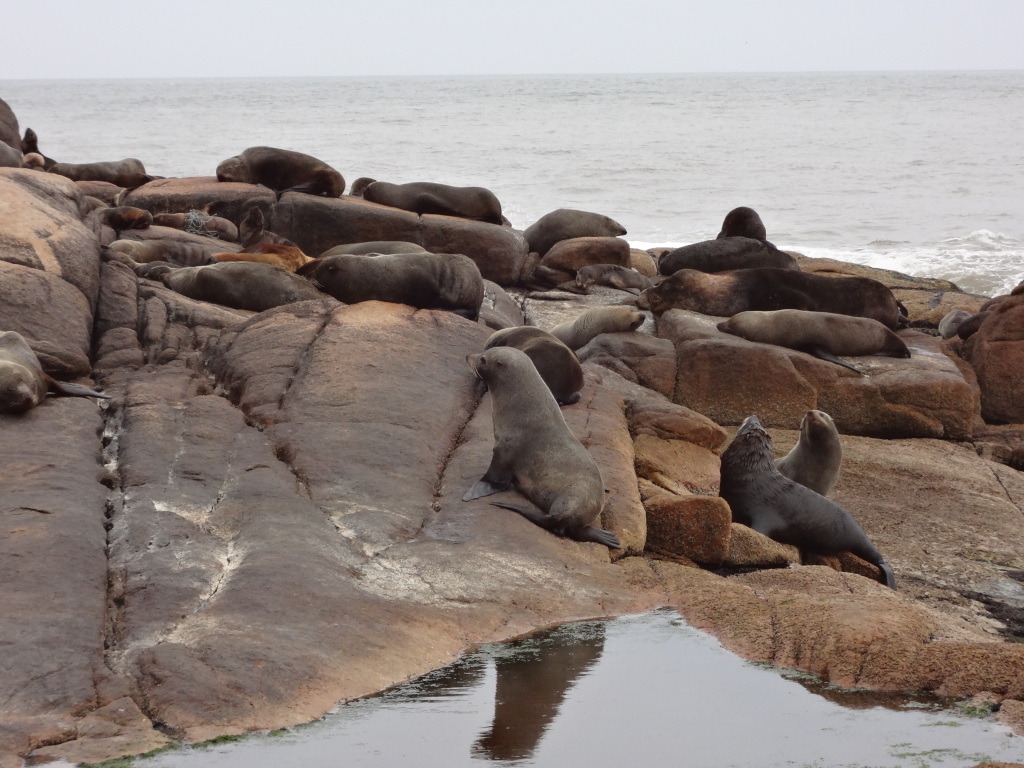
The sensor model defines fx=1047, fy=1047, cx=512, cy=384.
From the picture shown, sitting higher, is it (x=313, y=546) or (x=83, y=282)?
(x=83, y=282)

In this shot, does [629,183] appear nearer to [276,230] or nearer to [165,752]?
[276,230]

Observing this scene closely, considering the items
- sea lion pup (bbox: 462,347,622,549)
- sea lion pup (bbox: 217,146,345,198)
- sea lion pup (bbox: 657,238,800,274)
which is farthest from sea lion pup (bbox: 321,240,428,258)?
sea lion pup (bbox: 462,347,622,549)

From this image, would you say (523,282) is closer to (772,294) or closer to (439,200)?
(439,200)

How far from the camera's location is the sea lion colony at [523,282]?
616cm

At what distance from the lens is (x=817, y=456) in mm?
8070

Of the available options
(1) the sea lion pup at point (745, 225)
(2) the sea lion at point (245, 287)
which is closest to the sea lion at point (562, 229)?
(1) the sea lion pup at point (745, 225)

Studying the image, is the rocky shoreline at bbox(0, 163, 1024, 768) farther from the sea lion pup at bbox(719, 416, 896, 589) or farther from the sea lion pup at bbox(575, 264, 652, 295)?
the sea lion pup at bbox(575, 264, 652, 295)

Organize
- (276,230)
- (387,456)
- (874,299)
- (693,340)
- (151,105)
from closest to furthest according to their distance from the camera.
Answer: (387,456), (693,340), (874,299), (276,230), (151,105)

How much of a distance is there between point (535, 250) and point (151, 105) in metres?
69.3

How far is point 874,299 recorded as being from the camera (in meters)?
11.3

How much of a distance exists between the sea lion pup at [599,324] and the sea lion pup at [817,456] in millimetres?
2975

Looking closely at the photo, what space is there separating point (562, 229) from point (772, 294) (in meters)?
4.14

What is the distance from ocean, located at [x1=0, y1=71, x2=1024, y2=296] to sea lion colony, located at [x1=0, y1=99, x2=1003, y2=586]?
9273 millimetres

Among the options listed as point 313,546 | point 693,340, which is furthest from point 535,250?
point 313,546
